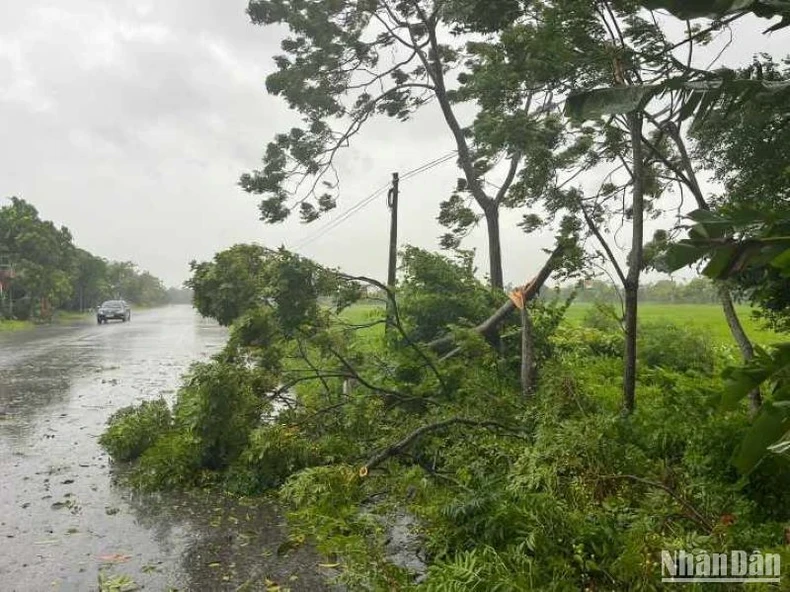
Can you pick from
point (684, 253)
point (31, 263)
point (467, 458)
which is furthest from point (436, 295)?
point (31, 263)

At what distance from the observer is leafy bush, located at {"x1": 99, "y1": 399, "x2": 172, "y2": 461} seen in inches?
281

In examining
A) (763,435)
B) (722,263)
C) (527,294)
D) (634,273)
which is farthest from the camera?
(527,294)

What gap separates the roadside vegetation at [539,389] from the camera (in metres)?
3.52

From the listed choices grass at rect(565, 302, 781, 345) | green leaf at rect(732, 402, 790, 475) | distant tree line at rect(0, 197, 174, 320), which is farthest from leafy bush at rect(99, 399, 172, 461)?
distant tree line at rect(0, 197, 174, 320)

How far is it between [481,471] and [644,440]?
1.63 meters

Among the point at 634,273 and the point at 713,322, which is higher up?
the point at 634,273

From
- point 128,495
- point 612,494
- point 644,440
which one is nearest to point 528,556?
point 612,494

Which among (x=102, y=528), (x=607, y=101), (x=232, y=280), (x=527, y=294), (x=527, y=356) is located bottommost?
(x=102, y=528)

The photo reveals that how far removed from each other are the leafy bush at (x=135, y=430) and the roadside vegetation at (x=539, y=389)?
32mm

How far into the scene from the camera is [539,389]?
6.68m

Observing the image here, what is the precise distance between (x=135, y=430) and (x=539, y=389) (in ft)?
16.7

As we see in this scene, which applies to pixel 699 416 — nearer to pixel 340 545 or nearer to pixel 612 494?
pixel 612 494

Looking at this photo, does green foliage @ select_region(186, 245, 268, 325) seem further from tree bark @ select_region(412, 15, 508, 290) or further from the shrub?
tree bark @ select_region(412, 15, 508, 290)

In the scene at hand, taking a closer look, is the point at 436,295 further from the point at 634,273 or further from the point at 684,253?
the point at 684,253
